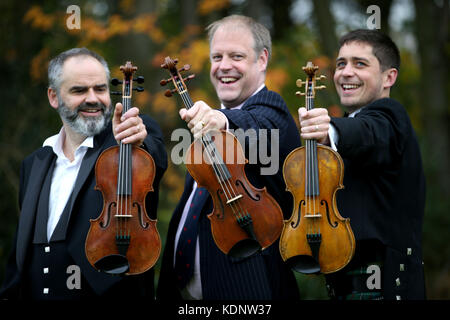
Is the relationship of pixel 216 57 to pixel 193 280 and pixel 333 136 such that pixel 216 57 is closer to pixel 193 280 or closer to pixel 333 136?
pixel 333 136

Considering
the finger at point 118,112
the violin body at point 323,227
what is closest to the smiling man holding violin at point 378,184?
the violin body at point 323,227

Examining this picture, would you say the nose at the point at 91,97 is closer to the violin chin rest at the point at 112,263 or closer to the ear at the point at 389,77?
the violin chin rest at the point at 112,263

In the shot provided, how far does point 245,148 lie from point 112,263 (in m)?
1.00

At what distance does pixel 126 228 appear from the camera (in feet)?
10.1

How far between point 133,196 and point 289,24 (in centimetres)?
1212

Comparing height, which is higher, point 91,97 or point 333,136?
point 91,97

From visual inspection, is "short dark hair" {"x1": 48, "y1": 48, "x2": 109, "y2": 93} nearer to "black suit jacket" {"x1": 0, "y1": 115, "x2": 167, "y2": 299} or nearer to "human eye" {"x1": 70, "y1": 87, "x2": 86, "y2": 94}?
"human eye" {"x1": 70, "y1": 87, "x2": 86, "y2": 94}

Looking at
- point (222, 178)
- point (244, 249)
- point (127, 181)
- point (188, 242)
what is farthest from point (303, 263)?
point (127, 181)

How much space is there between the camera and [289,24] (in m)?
14.5

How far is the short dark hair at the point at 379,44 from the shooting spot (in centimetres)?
381

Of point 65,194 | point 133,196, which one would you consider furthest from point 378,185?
point 65,194

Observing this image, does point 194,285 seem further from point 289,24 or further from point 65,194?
point 289,24

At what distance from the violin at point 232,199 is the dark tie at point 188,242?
49 cm

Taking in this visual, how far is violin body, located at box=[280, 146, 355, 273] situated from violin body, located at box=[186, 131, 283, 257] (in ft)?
0.35
